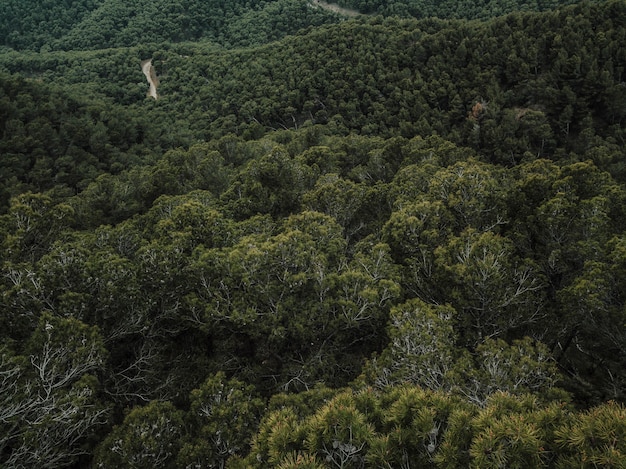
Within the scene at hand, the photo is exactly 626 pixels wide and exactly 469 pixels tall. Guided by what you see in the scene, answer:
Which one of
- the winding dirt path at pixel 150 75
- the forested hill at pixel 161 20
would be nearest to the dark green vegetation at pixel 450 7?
the forested hill at pixel 161 20

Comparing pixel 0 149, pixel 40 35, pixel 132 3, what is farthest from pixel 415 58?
pixel 40 35

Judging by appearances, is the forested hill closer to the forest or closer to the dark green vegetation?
the dark green vegetation

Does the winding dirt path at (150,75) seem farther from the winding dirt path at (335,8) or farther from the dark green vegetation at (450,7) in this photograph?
the dark green vegetation at (450,7)

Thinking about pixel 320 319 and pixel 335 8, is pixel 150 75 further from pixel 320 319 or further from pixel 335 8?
pixel 320 319

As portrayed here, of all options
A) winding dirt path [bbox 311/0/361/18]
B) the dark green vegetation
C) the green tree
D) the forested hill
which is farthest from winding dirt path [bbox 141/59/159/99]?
the green tree

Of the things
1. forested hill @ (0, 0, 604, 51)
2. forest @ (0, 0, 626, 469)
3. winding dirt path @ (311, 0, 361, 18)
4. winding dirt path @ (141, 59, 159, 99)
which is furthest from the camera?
winding dirt path @ (311, 0, 361, 18)

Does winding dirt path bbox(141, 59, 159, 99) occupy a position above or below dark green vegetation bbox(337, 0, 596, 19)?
below

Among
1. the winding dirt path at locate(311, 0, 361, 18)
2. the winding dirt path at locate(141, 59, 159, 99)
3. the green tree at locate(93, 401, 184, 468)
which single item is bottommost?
the winding dirt path at locate(141, 59, 159, 99)
